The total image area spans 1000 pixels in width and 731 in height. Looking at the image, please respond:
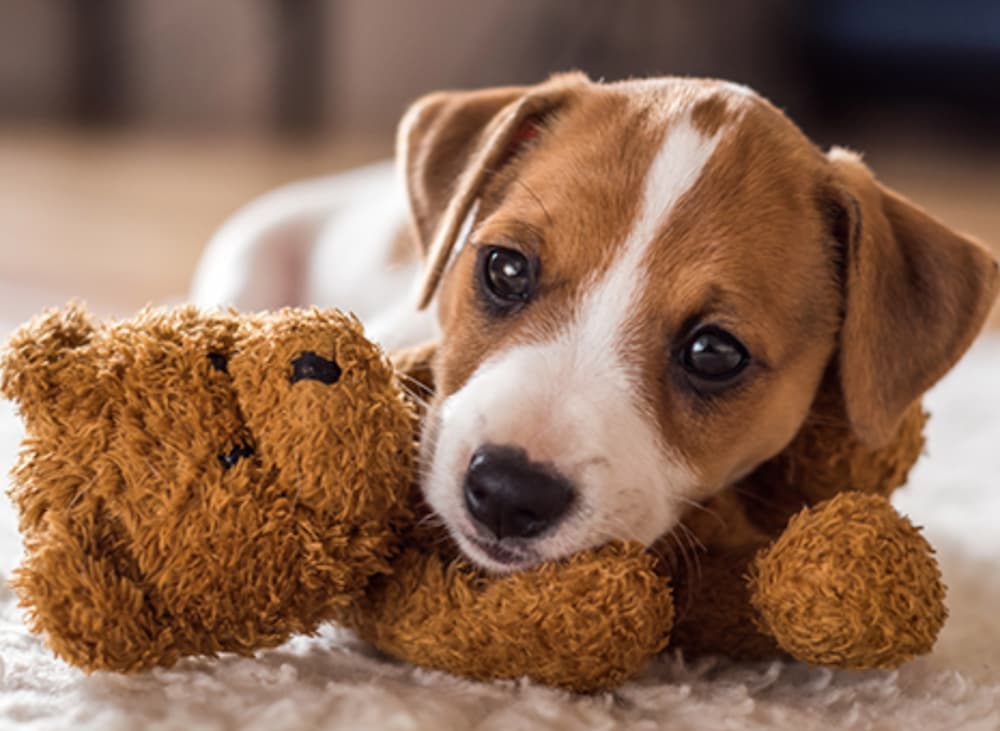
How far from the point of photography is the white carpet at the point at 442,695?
1556 millimetres

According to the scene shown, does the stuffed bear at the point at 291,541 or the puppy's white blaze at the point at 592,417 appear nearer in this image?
the stuffed bear at the point at 291,541

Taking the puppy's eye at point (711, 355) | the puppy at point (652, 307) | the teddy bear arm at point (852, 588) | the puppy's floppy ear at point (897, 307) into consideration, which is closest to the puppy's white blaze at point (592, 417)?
the puppy at point (652, 307)

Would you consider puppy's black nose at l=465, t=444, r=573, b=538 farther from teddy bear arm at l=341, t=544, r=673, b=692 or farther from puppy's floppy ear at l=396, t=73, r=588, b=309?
puppy's floppy ear at l=396, t=73, r=588, b=309

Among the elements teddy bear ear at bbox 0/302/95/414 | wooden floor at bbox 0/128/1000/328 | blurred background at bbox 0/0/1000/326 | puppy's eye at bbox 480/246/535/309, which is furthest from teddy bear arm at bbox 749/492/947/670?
blurred background at bbox 0/0/1000/326

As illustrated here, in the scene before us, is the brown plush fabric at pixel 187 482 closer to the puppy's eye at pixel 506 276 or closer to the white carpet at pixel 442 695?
the white carpet at pixel 442 695

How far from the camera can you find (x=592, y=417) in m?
1.82

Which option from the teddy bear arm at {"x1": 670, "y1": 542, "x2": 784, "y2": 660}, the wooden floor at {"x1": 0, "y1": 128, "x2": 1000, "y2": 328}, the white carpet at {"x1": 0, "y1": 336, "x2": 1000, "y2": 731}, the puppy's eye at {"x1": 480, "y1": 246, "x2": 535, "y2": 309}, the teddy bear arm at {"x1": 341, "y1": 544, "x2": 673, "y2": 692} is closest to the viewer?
the white carpet at {"x1": 0, "y1": 336, "x2": 1000, "y2": 731}

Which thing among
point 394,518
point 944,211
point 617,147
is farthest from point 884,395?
point 944,211

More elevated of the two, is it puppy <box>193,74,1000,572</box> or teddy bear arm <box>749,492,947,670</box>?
puppy <box>193,74,1000,572</box>

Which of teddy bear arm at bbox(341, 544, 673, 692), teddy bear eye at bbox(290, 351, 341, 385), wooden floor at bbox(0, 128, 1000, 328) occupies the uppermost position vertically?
teddy bear eye at bbox(290, 351, 341, 385)

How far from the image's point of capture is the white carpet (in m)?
1.56

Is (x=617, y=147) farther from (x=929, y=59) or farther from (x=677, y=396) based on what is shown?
(x=929, y=59)

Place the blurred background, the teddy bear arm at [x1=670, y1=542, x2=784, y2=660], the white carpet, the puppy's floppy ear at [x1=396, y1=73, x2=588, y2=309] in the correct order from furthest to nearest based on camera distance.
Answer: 1. the blurred background
2. the puppy's floppy ear at [x1=396, y1=73, x2=588, y2=309]
3. the teddy bear arm at [x1=670, y1=542, x2=784, y2=660]
4. the white carpet

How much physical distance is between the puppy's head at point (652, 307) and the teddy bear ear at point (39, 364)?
1.74 ft
